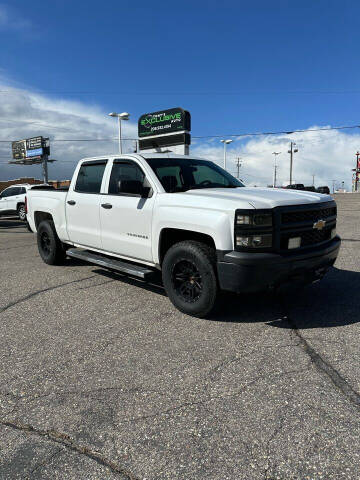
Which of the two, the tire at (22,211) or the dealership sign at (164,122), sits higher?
the dealership sign at (164,122)

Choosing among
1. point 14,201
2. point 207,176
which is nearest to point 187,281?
point 207,176

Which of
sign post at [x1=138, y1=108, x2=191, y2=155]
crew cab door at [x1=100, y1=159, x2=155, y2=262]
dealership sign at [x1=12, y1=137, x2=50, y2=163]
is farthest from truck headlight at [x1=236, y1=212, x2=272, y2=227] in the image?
dealership sign at [x1=12, y1=137, x2=50, y2=163]

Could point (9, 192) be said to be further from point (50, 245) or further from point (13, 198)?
point (50, 245)

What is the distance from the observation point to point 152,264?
15.6 ft

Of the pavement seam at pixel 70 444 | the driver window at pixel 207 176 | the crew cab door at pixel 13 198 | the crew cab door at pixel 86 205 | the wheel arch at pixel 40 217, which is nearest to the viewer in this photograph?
the pavement seam at pixel 70 444

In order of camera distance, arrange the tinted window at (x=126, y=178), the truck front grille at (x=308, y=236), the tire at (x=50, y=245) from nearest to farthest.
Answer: the truck front grille at (x=308, y=236) → the tinted window at (x=126, y=178) → the tire at (x=50, y=245)

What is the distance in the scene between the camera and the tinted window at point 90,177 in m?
5.62

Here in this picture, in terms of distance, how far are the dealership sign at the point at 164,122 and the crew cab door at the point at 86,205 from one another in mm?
21477

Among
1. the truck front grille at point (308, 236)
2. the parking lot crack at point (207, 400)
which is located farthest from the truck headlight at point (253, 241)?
the parking lot crack at point (207, 400)

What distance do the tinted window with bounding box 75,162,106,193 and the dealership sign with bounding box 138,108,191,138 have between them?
21419 millimetres

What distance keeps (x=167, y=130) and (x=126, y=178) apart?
23562 mm

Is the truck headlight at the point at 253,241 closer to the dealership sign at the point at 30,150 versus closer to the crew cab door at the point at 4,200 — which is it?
the crew cab door at the point at 4,200

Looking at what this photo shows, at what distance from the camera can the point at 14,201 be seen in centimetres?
1803

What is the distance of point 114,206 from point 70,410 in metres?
3.09
